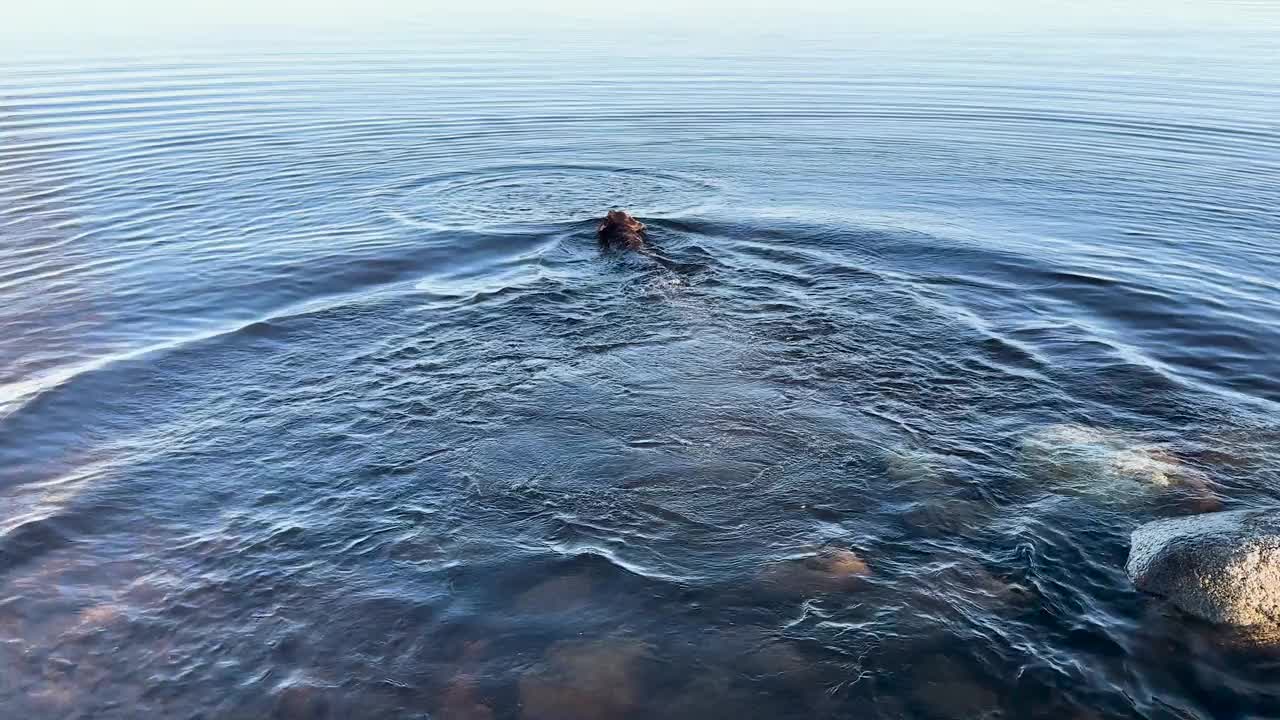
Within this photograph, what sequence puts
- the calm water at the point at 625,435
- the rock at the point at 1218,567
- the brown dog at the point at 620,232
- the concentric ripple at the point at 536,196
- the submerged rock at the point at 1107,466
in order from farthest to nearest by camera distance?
the concentric ripple at the point at 536,196 < the brown dog at the point at 620,232 < the submerged rock at the point at 1107,466 < the rock at the point at 1218,567 < the calm water at the point at 625,435

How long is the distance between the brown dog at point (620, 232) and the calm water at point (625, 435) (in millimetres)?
739

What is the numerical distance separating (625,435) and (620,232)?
7.15m

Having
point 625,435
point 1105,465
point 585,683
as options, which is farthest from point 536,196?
point 585,683

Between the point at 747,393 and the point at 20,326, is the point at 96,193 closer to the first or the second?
the point at 20,326

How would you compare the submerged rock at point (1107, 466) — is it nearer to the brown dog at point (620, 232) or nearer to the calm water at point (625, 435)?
the calm water at point (625, 435)

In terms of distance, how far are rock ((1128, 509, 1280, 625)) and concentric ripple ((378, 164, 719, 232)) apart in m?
12.7

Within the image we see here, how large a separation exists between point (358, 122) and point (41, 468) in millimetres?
22922

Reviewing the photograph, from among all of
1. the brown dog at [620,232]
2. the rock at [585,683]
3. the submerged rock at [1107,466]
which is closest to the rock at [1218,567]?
the submerged rock at [1107,466]

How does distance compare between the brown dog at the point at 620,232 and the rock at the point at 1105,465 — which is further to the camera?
the brown dog at the point at 620,232

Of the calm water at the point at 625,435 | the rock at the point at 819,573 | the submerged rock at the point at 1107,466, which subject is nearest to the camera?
the calm water at the point at 625,435

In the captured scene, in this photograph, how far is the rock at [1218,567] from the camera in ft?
25.6

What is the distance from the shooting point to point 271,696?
7.25 metres

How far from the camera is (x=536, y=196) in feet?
70.6

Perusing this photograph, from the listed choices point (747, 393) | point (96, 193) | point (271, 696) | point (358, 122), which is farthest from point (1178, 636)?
point (358, 122)
